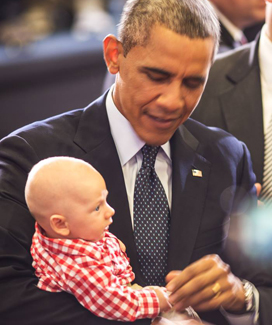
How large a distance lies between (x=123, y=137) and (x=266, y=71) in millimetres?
749

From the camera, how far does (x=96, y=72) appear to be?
15.8 feet

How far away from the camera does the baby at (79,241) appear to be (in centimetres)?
134

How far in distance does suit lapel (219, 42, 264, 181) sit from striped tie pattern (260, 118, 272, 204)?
0.02 metres

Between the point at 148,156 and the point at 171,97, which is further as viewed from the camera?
the point at 148,156

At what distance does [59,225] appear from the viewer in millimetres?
1376

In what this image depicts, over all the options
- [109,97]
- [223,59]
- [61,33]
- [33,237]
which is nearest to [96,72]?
[61,33]

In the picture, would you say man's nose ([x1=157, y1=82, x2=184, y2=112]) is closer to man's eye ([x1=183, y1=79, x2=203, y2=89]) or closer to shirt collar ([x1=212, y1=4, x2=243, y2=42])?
man's eye ([x1=183, y1=79, x2=203, y2=89])

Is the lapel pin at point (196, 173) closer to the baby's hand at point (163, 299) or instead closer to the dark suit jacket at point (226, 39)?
the baby's hand at point (163, 299)

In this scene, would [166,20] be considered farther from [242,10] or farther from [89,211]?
[242,10]

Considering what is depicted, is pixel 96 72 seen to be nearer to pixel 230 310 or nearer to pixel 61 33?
pixel 61 33

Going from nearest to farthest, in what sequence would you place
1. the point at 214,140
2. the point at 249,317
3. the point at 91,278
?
the point at 91,278
the point at 249,317
the point at 214,140

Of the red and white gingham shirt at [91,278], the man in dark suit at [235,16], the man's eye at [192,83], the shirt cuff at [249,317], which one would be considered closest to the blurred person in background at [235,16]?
the man in dark suit at [235,16]

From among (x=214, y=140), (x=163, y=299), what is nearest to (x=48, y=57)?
(x=214, y=140)

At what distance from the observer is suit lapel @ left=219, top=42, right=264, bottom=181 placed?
2.07 metres
